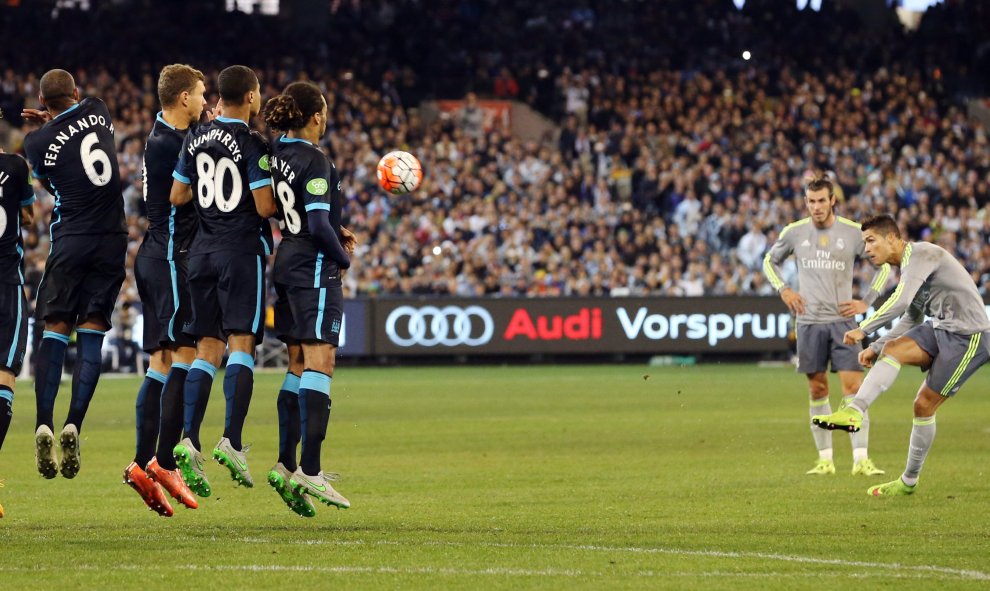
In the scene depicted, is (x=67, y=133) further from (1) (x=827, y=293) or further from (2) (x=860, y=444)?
(2) (x=860, y=444)

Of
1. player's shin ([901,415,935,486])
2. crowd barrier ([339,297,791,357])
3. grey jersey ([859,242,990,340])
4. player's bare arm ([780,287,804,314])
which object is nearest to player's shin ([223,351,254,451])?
grey jersey ([859,242,990,340])

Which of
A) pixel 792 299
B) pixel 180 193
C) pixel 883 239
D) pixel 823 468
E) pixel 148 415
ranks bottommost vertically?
pixel 823 468

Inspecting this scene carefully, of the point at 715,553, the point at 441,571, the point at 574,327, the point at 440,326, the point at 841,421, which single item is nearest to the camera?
the point at 441,571

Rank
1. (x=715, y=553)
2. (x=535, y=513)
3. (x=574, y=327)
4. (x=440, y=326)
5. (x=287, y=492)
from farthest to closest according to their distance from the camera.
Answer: (x=574, y=327) < (x=440, y=326) < (x=535, y=513) < (x=287, y=492) < (x=715, y=553)

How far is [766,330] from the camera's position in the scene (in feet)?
99.2

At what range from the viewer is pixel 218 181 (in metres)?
9.27

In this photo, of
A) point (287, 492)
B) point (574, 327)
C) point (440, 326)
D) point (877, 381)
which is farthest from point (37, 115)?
point (574, 327)

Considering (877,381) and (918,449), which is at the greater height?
(877,381)

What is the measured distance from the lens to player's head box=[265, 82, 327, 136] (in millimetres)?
9109

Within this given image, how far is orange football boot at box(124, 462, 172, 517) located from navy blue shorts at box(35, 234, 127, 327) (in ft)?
4.68

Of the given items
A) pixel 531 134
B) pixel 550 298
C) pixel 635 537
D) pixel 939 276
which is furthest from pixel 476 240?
pixel 635 537

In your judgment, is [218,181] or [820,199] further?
[820,199]

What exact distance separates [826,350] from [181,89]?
6.28 meters

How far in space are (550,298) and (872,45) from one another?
15.7 meters
